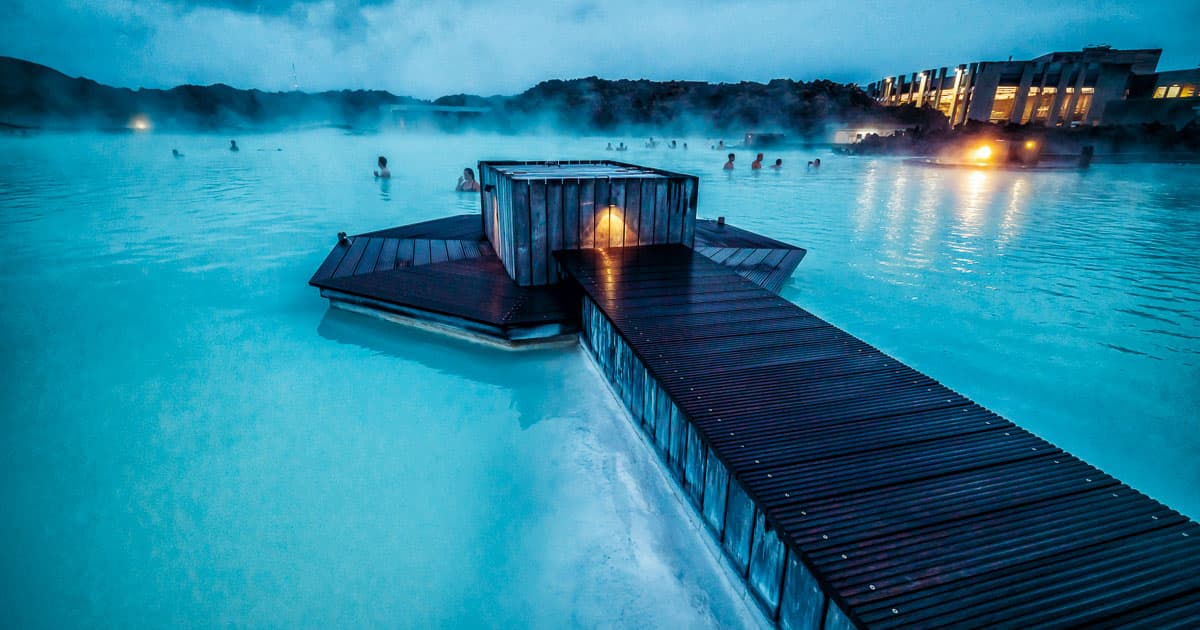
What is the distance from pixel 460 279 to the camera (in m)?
7.70

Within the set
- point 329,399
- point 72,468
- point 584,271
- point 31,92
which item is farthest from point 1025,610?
point 31,92

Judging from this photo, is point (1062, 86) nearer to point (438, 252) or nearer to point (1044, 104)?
point (1044, 104)

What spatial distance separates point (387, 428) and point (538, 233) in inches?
126

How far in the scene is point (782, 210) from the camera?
18328 millimetres

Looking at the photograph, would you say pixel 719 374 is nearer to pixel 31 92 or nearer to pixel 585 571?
pixel 585 571

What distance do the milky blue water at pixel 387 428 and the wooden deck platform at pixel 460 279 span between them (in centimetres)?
41

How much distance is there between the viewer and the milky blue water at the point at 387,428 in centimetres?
351

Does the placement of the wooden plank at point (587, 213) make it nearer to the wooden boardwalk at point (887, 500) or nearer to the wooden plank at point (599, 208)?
the wooden plank at point (599, 208)

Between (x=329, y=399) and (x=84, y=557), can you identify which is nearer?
(x=84, y=557)

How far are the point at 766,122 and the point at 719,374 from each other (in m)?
115

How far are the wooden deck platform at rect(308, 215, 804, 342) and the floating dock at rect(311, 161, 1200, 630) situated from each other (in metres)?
0.24

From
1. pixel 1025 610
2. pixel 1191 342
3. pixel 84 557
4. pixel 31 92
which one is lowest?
pixel 84 557

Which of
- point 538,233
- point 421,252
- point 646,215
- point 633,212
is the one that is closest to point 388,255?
point 421,252

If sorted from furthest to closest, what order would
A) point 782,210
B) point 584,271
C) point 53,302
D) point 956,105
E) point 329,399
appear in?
point 956,105
point 782,210
point 53,302
point 584,271
point 329,399
